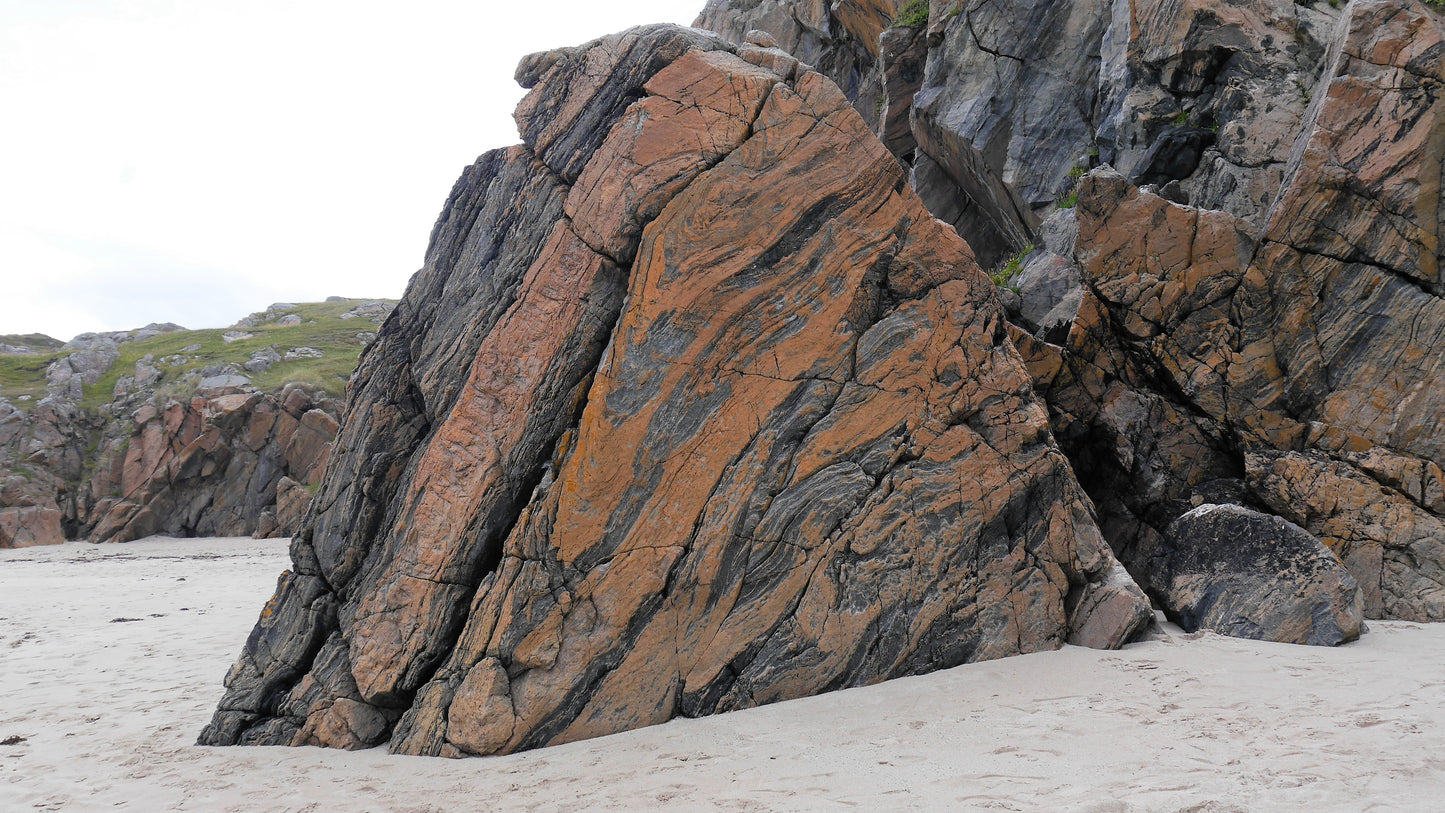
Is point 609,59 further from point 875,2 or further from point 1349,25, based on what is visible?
point 875,2

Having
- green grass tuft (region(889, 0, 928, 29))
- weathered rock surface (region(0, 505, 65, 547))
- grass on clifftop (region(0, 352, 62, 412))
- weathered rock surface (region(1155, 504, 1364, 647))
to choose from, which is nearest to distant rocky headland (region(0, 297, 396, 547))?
weathered rock surface (region(0, 505, 65, 547))

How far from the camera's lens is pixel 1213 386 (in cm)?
1116

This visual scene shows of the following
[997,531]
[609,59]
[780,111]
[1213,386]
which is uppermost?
[609,59]

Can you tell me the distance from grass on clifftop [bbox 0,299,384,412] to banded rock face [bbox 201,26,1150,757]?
1299 inches

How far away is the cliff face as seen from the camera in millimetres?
10156

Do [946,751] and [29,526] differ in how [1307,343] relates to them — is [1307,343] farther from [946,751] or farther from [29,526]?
[29,526]

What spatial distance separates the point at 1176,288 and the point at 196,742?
14705 millimetres

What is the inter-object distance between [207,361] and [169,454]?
10.6m

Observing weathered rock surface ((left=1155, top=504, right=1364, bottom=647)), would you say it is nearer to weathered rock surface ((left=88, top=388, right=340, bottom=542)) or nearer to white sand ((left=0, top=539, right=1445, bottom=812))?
white sand ((left=0, top=539, right=1445, bottom=812))

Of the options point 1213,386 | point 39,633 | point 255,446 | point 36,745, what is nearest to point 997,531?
point 1213,386

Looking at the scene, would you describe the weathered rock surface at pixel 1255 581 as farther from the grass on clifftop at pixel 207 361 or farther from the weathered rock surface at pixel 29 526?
the weathered rock surface at pixel 29 526

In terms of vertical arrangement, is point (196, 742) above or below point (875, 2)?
below

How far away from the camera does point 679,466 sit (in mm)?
8359

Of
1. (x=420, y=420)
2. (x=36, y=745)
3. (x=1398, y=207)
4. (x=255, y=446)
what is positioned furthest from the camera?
(x=255, y=446)
